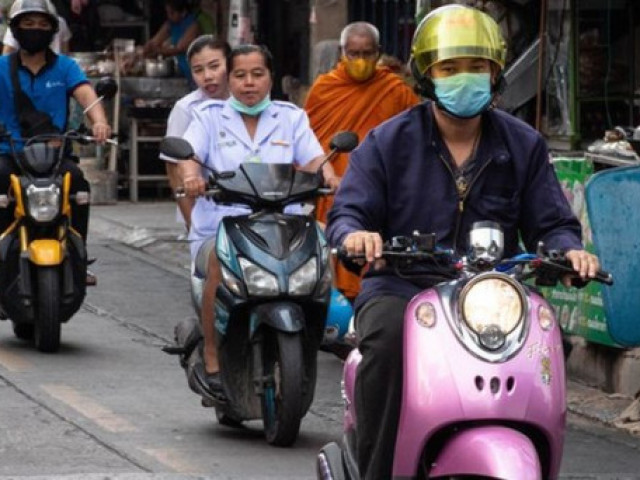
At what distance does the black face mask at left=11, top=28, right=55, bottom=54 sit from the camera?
10625mm

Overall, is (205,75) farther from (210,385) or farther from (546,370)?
(546,370)

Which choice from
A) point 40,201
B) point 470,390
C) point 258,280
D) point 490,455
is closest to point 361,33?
point 40,201

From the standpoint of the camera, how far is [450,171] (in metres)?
5.77

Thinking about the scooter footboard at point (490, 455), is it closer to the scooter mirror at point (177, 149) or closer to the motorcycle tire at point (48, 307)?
the scooter mirror at point (177, 149)

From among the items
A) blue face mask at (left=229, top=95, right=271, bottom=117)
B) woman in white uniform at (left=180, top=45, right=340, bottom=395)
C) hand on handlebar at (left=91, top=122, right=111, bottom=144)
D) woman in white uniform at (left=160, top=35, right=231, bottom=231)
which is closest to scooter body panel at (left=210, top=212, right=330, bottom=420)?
woman in white uniform at (left=180, top=45, right=340, bottom=395)

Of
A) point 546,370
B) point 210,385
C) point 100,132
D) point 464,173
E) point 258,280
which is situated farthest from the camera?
point 100,132

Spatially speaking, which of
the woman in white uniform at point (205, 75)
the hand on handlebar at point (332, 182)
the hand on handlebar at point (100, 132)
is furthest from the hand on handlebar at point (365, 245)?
the hand on handlebar at point (100, 132)

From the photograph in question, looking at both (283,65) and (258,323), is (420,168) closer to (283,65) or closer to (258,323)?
(258,323)

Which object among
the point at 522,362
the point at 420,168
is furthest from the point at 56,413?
the point at 522,362

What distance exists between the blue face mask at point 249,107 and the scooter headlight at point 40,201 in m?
1.84

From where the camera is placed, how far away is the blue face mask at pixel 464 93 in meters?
5.67

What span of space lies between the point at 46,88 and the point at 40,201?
31.3 inches

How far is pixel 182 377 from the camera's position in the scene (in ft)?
32.5

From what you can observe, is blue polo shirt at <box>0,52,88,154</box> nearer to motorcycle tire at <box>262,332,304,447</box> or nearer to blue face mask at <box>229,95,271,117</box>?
blue face mask at <box>229,95,271,117</box>
